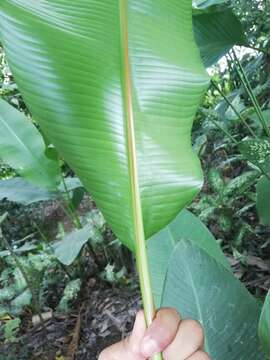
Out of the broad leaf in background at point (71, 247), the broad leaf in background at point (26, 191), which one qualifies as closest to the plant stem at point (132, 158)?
the broad leaf in background at point (71, 247)

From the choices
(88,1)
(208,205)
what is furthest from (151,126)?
(208,205)

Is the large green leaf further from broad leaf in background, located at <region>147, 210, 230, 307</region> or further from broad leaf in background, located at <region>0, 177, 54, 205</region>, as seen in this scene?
broad leaf in background, located at <region>0, 177, 54, 205</region>

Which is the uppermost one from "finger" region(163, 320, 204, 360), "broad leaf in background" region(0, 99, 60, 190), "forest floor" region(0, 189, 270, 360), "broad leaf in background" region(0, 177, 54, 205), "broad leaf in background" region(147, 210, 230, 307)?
"finger" region(163, 320, 204, 360)

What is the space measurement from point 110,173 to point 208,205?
160 cm

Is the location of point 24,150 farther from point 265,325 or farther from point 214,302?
point 265,325

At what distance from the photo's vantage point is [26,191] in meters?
1.88

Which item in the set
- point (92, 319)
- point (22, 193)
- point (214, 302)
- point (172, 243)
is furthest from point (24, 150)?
point (214, 302)

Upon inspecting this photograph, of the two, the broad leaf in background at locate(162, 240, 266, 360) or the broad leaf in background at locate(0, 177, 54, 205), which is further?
the broad leaf in background at locate(0, 177, 54, 205)

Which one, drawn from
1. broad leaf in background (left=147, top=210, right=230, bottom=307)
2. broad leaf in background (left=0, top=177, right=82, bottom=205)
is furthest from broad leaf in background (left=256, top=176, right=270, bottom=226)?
broad leaf in background (left=0, top=177, right=82, bottom=205)

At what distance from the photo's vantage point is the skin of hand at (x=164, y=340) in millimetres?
416

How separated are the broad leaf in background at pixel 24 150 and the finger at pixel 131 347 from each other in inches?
49.7

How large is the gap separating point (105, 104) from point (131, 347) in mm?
255

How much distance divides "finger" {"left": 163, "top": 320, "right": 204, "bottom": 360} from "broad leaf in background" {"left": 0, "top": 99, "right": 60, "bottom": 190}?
1301mm

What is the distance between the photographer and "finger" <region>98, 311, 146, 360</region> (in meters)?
0.44
